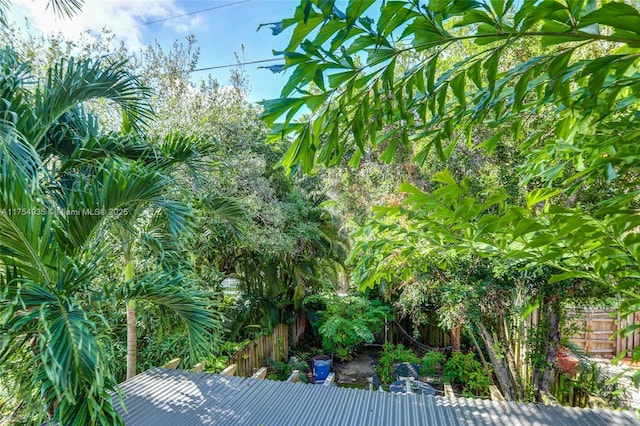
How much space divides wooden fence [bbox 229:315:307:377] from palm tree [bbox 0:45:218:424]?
2981 millimetres

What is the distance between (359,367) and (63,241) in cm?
628

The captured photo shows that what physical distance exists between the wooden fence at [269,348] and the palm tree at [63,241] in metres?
2.98

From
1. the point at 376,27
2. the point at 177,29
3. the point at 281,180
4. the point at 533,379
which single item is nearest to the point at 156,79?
the point at 177,29

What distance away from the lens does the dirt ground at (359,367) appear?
19.8 feet

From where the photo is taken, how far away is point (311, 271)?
6.48 metres

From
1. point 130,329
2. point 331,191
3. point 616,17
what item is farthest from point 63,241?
point 331,191

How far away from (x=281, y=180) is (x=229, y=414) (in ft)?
13.6

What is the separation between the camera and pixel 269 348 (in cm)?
610

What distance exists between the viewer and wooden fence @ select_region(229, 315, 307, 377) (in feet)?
16.8

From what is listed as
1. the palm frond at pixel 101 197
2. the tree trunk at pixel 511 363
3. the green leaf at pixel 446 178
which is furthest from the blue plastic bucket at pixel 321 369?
the green leaf at pixel 446 178

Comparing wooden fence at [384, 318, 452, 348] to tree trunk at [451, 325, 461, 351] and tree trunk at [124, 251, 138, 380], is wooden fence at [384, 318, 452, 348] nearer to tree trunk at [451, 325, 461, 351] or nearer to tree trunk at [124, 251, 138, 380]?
tree trunk at [451, 325, 461, 351]

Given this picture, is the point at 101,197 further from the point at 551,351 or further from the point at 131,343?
the point at 551,351

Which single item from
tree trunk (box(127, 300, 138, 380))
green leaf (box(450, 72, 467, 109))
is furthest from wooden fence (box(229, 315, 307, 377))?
green leaf (box(450, 72, 467, 109))

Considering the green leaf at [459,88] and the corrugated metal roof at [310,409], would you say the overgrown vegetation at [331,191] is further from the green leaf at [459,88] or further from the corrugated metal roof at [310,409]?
the corrugated metal roof at [310,409]
